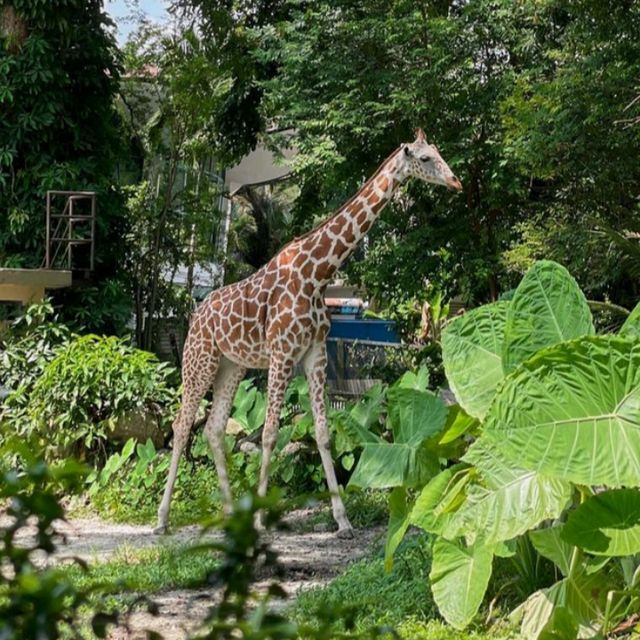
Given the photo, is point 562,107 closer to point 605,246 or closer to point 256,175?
point 605,246

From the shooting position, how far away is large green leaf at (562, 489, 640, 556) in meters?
3.20

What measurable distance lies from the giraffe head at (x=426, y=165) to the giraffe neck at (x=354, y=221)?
0.06 meters

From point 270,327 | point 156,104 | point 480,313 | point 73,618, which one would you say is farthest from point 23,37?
point 73,618

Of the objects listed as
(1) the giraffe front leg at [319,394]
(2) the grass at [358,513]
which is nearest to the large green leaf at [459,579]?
(1) the giraffe front leg at [319,394]

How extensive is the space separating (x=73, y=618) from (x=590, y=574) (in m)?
2.82

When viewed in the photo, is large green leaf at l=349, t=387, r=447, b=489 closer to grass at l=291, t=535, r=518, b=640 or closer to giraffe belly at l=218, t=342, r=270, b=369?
grass at l=291, t=535, r=518, b=640

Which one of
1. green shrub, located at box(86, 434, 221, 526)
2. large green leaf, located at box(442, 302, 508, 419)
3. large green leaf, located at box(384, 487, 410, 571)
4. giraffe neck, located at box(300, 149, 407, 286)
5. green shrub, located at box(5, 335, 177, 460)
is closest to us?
large green leaf, located at box(442, 302, 508, 419)

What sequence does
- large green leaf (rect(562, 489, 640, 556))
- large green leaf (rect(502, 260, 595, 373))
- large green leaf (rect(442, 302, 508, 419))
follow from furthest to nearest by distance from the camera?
large green leaf (rect(442, 302, 508, 419))
large green leaf (rect(502, 260, 595, 373))
large green leaf (rect(562, 489, 640, 556))

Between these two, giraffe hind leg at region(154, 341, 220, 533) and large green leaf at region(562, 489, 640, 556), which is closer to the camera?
large green leaf at region(562, 489, 640, 556)

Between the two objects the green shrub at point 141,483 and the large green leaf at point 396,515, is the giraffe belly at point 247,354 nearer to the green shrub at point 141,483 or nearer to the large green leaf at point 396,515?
the green shrub at point 141,483

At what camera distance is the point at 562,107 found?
7402 mm

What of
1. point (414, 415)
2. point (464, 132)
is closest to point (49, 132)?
point (464, 132)

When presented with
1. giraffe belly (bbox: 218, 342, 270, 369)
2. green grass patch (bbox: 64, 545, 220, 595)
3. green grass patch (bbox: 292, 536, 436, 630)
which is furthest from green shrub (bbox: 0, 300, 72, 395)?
green grass patch (bbox: 292, 536, 436, 630)

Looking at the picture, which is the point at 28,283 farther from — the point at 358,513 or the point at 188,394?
the point at 358,513
